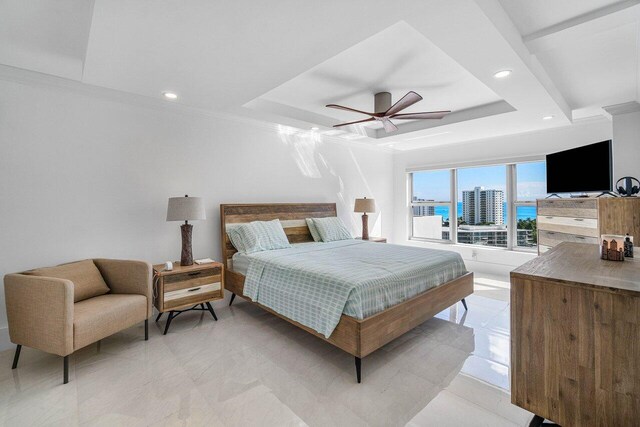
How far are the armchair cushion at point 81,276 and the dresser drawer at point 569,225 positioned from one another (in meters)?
5.17

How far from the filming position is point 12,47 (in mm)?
2242

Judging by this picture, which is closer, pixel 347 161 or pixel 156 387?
pixel 156 387

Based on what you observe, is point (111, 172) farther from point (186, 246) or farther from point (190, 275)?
point (190, 275)

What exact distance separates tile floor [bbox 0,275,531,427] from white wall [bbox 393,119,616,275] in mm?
2482

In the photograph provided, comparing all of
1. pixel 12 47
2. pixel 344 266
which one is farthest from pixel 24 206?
pixel 344 266

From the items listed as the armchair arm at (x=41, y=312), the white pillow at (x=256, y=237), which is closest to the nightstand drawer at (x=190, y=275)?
the white pillow at (x=256, y=237)

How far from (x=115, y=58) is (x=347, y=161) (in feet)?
12.6

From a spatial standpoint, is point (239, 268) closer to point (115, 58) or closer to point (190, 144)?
point (190, 144)

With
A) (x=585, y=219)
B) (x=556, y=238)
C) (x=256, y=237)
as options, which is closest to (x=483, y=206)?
(x=556, y=238)

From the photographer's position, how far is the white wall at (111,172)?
258 cm

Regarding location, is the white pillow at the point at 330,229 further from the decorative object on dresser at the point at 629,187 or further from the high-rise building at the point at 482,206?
the decorative object on dresser at the point at 629,187

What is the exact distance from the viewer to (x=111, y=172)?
9.91 feet

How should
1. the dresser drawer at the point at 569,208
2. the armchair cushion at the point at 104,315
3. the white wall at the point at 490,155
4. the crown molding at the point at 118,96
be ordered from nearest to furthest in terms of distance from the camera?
the armchair cushion at the point at 104,315 < the crown molding at the point at 118,96 < the dresser drawer at the point at 569,208 < the white wall at the point at 490,155

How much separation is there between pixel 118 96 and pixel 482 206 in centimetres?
581
